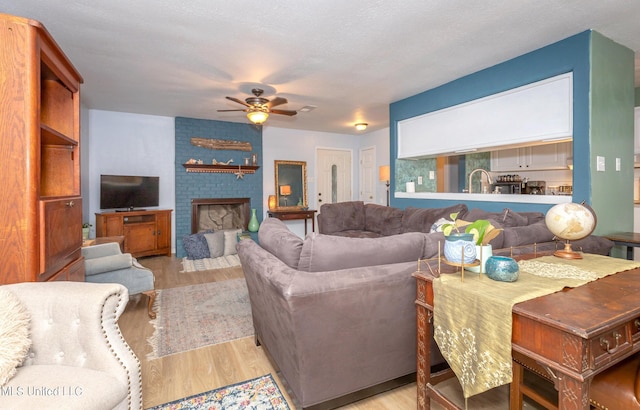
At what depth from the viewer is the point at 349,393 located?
1677 millimetres

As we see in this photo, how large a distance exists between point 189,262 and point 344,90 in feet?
12.1

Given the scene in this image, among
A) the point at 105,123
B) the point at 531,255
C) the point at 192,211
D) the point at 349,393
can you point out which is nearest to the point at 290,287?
the point at 349,393

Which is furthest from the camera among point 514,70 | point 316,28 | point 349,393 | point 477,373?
point 514,70

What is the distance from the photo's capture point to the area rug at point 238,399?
1.72 meters

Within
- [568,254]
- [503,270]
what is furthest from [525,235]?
[503,270]

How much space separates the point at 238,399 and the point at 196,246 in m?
4.11

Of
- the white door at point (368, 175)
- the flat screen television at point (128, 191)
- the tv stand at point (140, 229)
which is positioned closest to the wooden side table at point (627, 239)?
the white door at point (368, 175)

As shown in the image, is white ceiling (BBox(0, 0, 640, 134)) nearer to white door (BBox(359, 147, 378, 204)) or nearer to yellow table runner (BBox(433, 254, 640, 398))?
yellow table runner (BBox(433, 254, 640, 398))

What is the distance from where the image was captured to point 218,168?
6184mm

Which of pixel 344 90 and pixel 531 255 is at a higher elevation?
pixel 344 90

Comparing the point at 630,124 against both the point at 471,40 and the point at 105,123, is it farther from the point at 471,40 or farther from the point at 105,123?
the point at 105,123

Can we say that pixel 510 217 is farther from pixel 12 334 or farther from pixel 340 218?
pixel 12 334

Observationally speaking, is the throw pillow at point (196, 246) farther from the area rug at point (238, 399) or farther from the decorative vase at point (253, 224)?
the area rug at point (238, 399)
